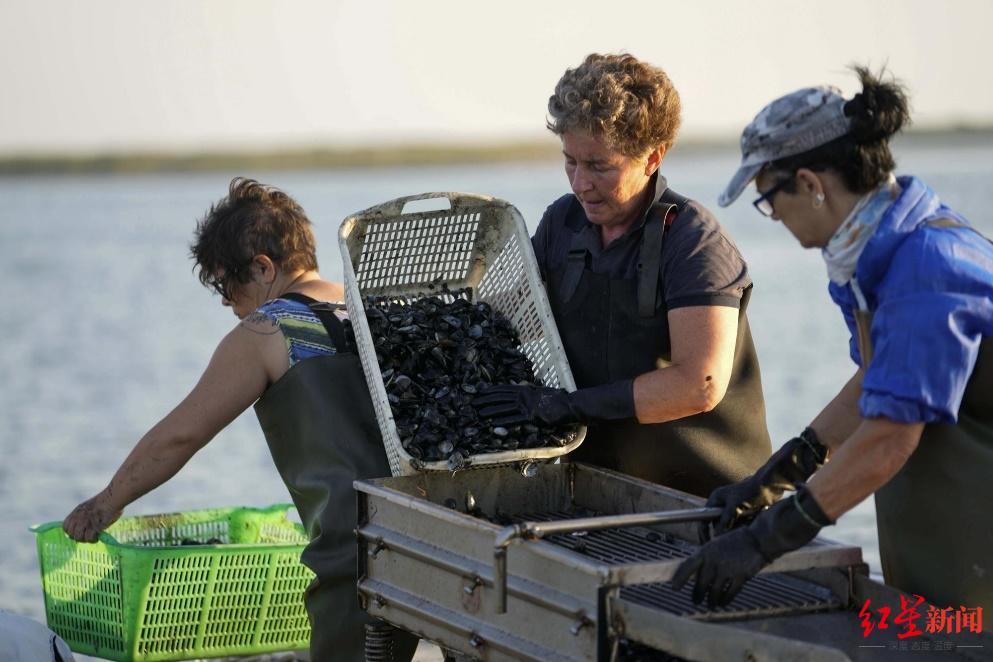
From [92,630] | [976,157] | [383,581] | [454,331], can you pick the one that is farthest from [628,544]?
[976,157]

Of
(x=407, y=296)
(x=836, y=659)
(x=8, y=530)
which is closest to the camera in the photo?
(x=836, y=659)

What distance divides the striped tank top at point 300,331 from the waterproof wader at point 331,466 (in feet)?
0.08

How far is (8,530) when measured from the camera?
26.3ft

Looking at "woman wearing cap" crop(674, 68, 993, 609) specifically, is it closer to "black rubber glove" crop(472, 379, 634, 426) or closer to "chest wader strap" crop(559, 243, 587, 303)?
"black rubber glove" crop(472, 379, 634, 426)

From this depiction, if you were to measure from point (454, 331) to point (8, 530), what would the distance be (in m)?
4.78

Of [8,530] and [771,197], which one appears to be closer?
[771,197]

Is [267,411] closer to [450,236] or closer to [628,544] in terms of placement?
[450,236]

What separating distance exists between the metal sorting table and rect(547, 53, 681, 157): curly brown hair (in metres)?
0.93

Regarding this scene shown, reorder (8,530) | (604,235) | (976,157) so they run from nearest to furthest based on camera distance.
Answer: (604,235)
(8,530)
(976,157)

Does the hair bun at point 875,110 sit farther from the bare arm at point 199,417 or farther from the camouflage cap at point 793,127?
the bare arm at point 199,417

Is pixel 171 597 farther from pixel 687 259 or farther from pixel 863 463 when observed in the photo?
pixel 863 463

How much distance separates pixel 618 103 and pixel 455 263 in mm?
912

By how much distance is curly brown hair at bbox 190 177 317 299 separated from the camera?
4422mm

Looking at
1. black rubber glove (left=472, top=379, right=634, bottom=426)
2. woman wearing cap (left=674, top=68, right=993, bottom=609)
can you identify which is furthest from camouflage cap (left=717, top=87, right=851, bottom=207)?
black rubber glove (left=472, top=379, right=634, bottom=426)
